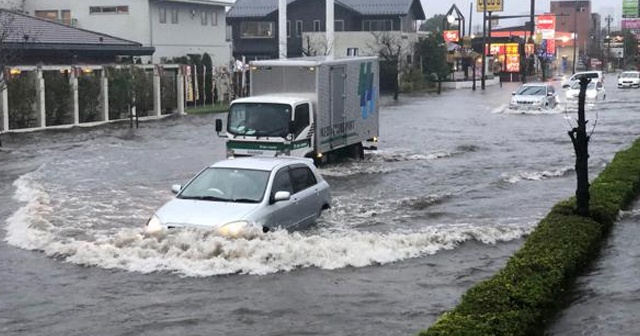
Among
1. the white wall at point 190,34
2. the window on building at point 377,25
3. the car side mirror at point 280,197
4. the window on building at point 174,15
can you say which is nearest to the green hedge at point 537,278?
the car side mirror at point 280,197

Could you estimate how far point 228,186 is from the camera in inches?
557

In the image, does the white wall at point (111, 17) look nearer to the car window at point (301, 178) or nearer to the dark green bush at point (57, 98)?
the dark green bush at point (57, 98)

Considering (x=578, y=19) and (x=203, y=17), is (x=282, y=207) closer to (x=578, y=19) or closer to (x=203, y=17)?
(x=203, y=17)

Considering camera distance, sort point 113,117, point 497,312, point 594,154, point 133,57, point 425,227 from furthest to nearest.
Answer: point 133,57
point 113,117
point 594,154
point 425,227
point 497,312

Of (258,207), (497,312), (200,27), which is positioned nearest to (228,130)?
(258,207)

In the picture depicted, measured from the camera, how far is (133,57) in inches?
1989

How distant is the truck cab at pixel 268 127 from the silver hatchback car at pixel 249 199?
5.97 meters

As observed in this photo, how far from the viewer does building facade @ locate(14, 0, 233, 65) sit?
5578 cm

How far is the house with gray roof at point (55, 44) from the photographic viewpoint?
1545 inches

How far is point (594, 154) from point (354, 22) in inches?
2114

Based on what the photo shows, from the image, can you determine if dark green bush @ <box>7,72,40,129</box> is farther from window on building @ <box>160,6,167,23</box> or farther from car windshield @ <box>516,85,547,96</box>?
car windshield @ <box>516,85,547,96</box>

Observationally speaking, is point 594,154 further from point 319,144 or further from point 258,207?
point 258,207

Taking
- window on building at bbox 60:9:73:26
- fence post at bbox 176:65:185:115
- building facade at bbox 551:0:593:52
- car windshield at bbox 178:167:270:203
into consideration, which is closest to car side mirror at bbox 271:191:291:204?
car windshield at bbox 178:167:270:203

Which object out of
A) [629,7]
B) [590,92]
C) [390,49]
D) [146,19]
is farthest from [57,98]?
[629,7]
